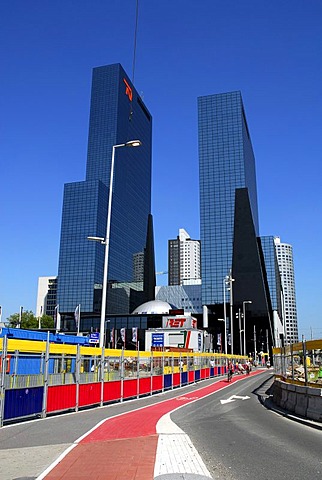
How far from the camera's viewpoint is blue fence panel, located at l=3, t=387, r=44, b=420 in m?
13.8

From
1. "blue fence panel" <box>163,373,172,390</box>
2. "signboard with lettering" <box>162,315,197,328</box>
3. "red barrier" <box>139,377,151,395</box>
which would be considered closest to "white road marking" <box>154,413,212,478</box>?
"red barrier" <box>139,377,151,395</box>

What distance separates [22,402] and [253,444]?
7727 millimetres

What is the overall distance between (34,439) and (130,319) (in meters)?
135

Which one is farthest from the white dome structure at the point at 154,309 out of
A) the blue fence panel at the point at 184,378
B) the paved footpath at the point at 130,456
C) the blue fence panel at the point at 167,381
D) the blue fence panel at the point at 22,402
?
the paved footpath at the point at 130,456

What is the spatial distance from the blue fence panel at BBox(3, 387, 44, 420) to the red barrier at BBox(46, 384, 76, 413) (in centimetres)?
58

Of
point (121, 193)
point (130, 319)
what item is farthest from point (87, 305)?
point (121, 193)

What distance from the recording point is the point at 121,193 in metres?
178

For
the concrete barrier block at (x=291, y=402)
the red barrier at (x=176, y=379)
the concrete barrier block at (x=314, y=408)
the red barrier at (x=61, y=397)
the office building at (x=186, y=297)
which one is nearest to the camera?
the concrete barrier block at (x=314, y=408)

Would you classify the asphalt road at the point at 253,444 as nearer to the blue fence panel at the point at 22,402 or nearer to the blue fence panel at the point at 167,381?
the blue fence panel at the point at 22,402

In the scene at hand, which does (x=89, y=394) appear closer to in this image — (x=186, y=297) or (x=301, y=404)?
(x=301, y=404)

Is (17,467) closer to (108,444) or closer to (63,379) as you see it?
(108,444)

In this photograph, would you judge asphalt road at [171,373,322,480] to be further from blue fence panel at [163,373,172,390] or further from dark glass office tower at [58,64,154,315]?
dark glass office tower at [58,64,154,315]

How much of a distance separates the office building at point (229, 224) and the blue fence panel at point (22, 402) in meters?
118

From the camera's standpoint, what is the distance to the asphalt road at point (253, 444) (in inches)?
313
